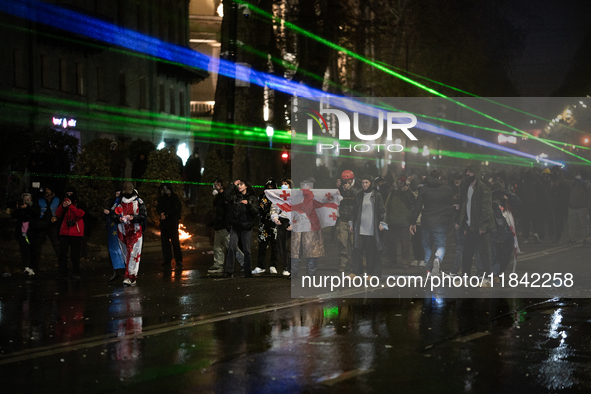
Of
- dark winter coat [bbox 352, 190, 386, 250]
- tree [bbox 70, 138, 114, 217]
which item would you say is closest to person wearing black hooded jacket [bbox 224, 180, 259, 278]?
dark winter coat [bbox 352, 190, 386, 250]

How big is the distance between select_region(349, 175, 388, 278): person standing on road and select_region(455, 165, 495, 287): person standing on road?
140 cm

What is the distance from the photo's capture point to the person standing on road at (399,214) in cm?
1708

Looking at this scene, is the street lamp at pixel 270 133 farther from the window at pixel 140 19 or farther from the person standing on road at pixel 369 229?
the person standing on road at pixel 369 229

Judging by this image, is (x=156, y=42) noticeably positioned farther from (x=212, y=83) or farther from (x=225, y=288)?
(x=225, y=288)

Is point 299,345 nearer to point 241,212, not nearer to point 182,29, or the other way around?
point 241,212

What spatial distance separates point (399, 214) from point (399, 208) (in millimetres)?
125

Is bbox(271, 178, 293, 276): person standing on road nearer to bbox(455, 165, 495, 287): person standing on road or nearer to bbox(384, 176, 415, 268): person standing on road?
bbox(384, 176, 415, 268): person standing on road

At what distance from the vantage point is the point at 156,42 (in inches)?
1868

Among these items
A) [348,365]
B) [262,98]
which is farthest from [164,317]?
[262,98]

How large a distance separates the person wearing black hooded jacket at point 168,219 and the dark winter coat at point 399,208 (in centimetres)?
427

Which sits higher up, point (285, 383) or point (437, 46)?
point (437, 46)

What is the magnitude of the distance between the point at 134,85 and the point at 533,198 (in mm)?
27010

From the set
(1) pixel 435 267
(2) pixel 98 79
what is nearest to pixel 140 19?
(2) pixel 98 79

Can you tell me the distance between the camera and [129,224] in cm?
1402
